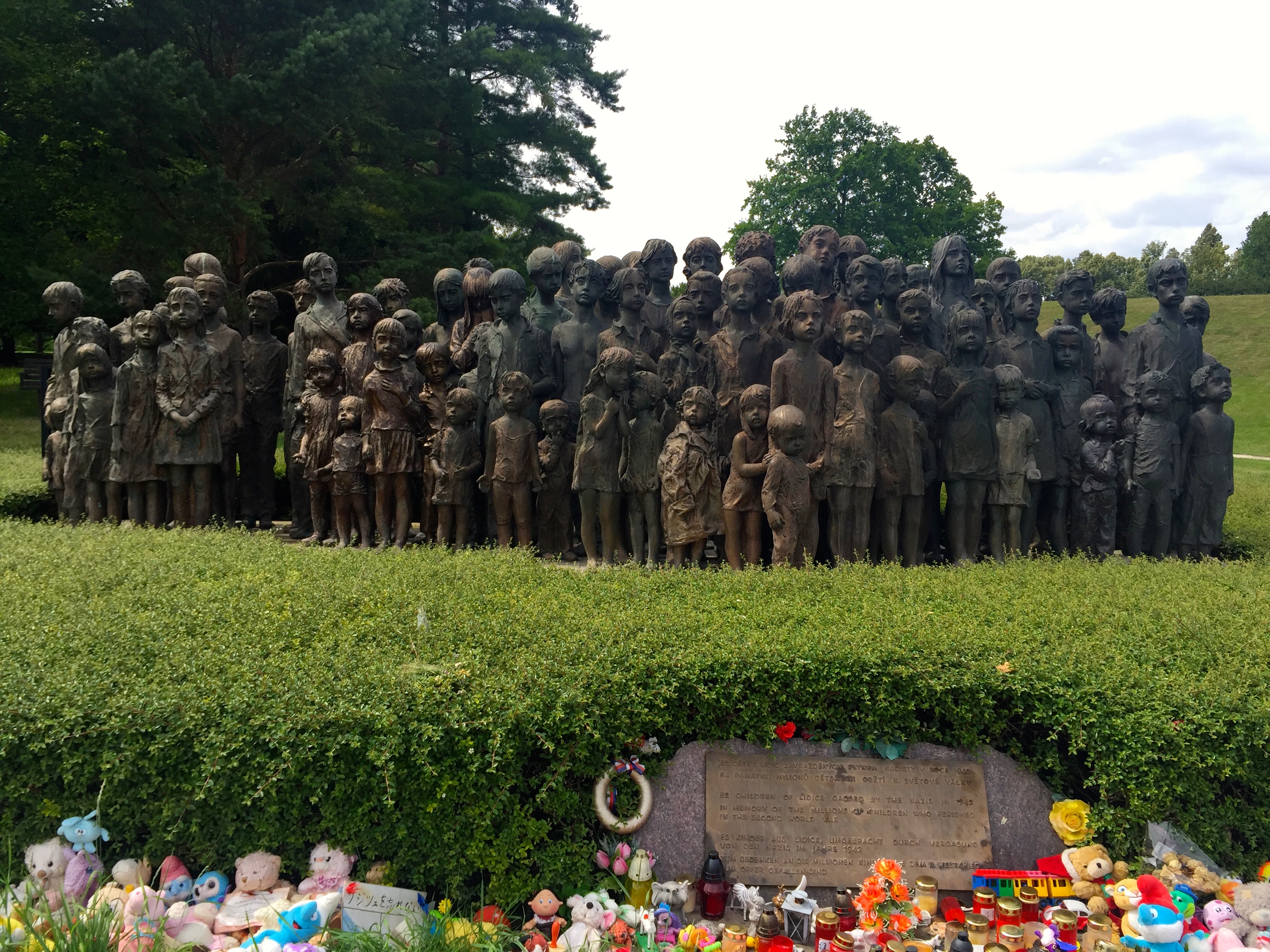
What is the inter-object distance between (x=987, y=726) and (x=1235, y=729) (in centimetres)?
97

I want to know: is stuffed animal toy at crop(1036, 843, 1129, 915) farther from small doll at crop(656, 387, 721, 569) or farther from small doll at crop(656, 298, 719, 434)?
small doll at crop(656, 298, 719, 434)

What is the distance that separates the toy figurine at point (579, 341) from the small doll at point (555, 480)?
0.89ft

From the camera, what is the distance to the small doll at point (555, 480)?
Answer: 7797mm

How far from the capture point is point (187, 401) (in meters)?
8.19

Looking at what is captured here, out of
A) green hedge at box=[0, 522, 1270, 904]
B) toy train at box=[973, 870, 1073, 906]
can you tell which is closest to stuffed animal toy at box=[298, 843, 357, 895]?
green hedge at box=[0, 522, 1270, 904]

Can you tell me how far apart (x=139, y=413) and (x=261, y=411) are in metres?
1.38

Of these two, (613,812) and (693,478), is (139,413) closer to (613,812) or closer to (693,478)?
(693,478)

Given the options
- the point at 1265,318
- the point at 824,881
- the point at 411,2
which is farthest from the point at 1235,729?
the point at 1265,318

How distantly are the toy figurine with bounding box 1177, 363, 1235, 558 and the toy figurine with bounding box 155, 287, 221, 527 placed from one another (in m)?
9.52

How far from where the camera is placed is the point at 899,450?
7.12 meters

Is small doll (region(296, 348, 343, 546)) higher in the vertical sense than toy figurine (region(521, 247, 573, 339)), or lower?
A: lower

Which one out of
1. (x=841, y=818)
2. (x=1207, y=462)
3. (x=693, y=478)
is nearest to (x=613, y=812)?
(x=841, y=818)

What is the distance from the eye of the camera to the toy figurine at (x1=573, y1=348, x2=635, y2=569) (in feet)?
23.7

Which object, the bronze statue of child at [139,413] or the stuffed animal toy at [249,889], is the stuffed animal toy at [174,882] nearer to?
the stuffed animal toy at [249,889]
